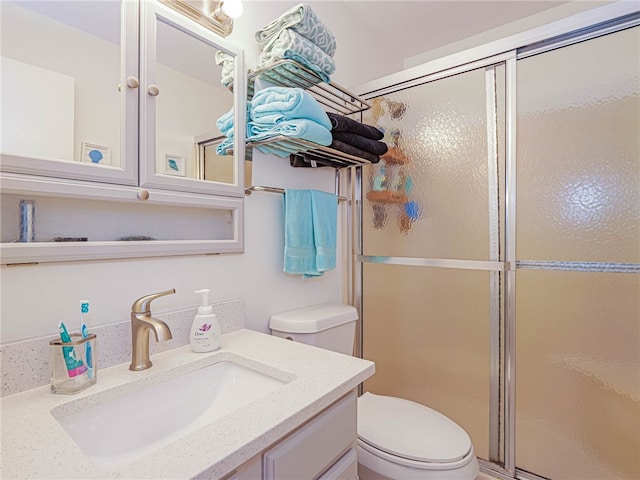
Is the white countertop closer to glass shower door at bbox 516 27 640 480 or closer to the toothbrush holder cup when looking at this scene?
the toothbrush holder cup

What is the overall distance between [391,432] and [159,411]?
76 cm

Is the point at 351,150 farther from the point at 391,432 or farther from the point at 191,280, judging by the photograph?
the point at 391,432

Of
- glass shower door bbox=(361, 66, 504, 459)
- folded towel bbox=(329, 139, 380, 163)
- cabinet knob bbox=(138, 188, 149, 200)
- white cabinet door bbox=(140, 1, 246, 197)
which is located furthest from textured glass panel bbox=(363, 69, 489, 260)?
cabinet knob bbox=(138, 188, 149, 200)

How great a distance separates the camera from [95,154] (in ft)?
2.72

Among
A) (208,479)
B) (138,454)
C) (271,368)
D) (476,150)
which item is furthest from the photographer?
(476,150)

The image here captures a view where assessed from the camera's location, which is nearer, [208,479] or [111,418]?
[208,479]

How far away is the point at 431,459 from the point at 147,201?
1130 millimetres

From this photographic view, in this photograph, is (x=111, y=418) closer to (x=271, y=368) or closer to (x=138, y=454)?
(x=138, y=454)

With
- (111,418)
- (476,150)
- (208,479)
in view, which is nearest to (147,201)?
Answer: (111,418)

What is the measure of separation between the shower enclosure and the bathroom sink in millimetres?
1008

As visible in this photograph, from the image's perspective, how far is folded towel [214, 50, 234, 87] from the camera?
1134mm

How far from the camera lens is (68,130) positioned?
787 millimetres

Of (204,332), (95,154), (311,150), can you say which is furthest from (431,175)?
(95,154)

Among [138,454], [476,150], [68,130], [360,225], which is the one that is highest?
[476,150]
